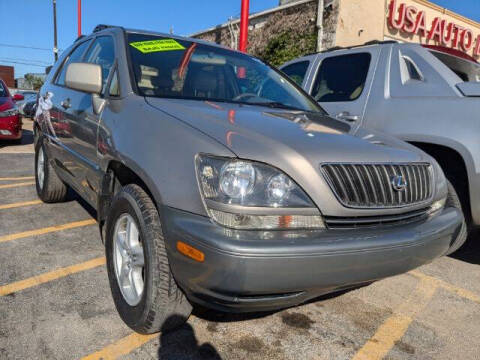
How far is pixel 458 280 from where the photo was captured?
10.8ft

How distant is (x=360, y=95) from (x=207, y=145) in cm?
261

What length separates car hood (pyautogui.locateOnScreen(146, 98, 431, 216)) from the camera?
1.81 metres

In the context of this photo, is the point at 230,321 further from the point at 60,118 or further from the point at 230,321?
the point at 60,118

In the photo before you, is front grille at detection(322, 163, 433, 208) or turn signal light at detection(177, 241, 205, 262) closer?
turn signal light at detection(177, 241, 205, 262)

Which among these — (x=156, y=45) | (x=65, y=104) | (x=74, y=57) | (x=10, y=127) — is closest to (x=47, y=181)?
(x=65, y=104)

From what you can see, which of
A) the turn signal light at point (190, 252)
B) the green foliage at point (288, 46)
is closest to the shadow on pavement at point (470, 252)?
the turn signal light at point (190, 252)

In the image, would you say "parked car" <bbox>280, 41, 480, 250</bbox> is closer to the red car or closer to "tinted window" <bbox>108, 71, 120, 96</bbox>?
"tinted window" <bbox>108, 71, 120, 96</bbox>

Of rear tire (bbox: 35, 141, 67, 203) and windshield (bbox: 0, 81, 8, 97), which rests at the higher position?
windshield (bbox: 0, 81, 8, 97)

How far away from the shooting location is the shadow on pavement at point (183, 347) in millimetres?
2082

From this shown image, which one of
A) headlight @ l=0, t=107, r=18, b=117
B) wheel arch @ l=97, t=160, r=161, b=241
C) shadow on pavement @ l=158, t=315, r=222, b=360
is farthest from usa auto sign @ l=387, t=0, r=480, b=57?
shadow on pavement @ l=158, t=315, r=222, b=360

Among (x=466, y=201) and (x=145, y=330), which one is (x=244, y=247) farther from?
(x=466, y=201)

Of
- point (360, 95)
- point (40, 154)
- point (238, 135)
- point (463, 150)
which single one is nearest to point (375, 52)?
point (360, 95)

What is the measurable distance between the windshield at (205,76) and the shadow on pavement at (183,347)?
1.39m

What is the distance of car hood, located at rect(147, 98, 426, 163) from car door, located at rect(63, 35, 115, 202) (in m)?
0.67
